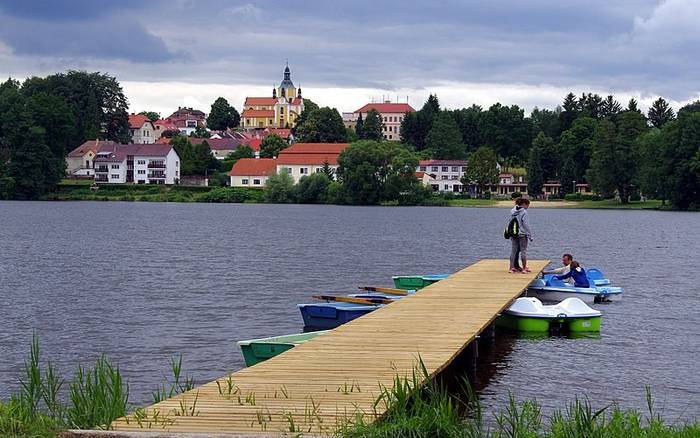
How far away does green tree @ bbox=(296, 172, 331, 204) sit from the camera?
14460 cm

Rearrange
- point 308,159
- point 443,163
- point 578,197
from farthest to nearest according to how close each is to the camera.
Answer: point 443,163 → point 308,159 → point 578,197

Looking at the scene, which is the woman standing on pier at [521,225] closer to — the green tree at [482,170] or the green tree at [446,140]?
the green tree at [482,170]

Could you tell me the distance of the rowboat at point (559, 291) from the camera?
32.8 m

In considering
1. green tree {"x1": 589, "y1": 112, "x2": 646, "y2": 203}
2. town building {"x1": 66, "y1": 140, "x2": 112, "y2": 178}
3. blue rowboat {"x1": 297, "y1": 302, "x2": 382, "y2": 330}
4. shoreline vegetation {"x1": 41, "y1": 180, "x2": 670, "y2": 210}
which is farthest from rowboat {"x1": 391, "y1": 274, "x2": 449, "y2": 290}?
town building {"x1": 66, "y1": 140, "x2": 112, "y2": 178}

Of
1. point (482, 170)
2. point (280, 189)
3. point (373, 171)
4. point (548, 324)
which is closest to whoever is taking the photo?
point (548, 324)

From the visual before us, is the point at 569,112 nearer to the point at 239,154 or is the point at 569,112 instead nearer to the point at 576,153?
the point at 576,153

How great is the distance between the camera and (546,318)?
26.8m

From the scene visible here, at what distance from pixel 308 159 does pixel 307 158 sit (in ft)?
1.50

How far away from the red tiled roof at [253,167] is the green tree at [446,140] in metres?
34.5

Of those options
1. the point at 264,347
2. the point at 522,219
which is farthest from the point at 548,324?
the point at 264,347

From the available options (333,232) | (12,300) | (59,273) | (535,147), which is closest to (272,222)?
(333,232)

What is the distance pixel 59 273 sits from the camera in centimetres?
4581

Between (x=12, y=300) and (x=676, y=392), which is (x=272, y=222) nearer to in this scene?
(x=12, y=300)

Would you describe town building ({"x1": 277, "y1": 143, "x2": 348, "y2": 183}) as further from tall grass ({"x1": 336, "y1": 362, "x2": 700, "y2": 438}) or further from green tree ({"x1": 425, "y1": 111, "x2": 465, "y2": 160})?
tall grass ({"x1": 336, "y1": 362, "x2": 700, "y2": 438})
